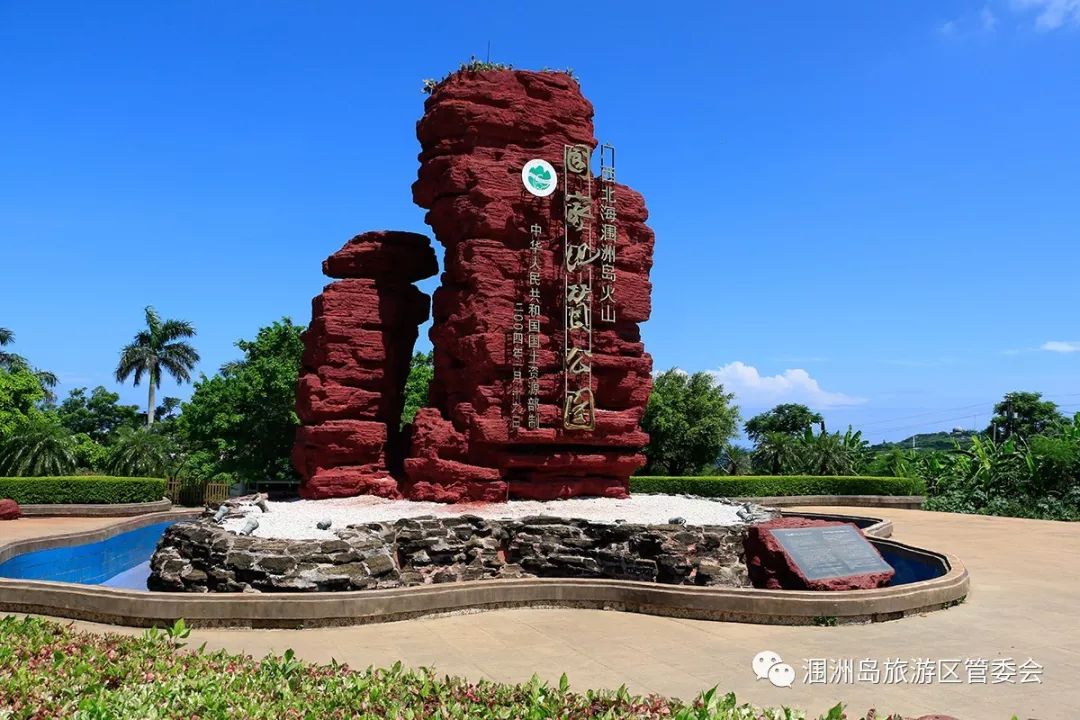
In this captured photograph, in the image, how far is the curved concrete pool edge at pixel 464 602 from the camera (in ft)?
34.9

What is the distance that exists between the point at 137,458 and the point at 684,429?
81.9ft

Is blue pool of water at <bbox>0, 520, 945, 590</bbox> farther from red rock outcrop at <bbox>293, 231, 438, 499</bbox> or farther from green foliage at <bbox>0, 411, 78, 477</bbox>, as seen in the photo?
green foliage at <bbox>0, 411, 78, 477</bbox>

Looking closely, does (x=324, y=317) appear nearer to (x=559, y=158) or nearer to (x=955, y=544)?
(x=559, y=158)

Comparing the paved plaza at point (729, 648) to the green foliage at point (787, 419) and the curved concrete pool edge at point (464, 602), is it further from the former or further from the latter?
the green foliage at point (787, 419)

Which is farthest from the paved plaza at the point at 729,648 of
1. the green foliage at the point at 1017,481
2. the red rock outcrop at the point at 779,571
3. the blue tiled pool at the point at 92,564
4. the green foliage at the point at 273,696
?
the green foliage at the point at 1017,481

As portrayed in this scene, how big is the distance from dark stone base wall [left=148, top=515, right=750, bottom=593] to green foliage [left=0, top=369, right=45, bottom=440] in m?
27.2

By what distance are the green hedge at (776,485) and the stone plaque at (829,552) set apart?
20160 millimetres

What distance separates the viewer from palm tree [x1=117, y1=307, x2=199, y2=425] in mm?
53750

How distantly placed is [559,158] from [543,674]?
1402 centimetres

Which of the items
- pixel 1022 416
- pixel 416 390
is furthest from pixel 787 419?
pixel 416 390

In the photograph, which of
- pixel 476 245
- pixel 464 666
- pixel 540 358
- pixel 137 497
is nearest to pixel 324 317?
pixel 476 245

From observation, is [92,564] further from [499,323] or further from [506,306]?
[506,306]

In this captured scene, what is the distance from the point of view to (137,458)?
113ft

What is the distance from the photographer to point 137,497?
29984mm
